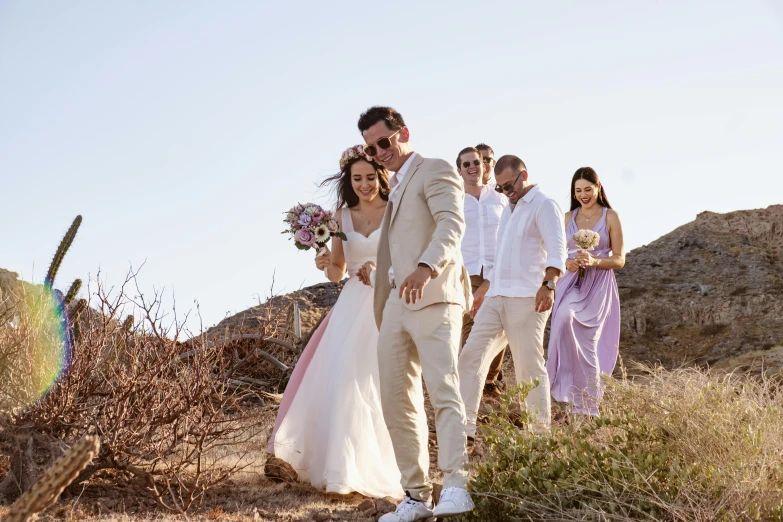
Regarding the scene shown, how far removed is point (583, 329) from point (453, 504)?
3.64 m

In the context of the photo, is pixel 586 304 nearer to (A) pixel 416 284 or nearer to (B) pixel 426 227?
(B) pixel 426 227

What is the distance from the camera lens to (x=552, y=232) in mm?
6680

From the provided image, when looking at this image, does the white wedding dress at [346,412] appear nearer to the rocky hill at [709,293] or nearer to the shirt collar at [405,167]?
the shirt collar at [405,167]

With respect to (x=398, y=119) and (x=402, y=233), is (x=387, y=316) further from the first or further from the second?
(x=398, y=119)

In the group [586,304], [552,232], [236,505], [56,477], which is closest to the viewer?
[56,477]

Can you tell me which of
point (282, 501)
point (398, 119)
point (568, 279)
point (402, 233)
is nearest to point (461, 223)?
point (402, 233)

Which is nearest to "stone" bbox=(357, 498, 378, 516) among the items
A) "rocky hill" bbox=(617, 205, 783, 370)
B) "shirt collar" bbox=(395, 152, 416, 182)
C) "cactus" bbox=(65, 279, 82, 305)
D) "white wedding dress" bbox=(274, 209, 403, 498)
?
"white wedding dress" bbox=(274, 209, 403, 498)

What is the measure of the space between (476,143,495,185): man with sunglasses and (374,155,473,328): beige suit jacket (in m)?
3.57

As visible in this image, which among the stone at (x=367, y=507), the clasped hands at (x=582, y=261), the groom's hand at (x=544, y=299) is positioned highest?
the clasped hands at (x=582, y=261)

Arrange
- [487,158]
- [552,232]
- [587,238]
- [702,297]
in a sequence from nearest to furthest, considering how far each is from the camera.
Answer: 1. [552,232]
2. [587,238]
3. [487,158]
4. [702,297]

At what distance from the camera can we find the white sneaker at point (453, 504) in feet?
14.7

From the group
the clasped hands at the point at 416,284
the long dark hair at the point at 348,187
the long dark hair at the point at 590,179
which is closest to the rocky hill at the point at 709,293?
the long dark hair at the point at 590,179

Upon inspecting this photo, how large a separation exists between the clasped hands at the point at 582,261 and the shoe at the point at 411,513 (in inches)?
142

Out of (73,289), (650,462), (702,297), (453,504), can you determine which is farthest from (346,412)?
(702,297)
